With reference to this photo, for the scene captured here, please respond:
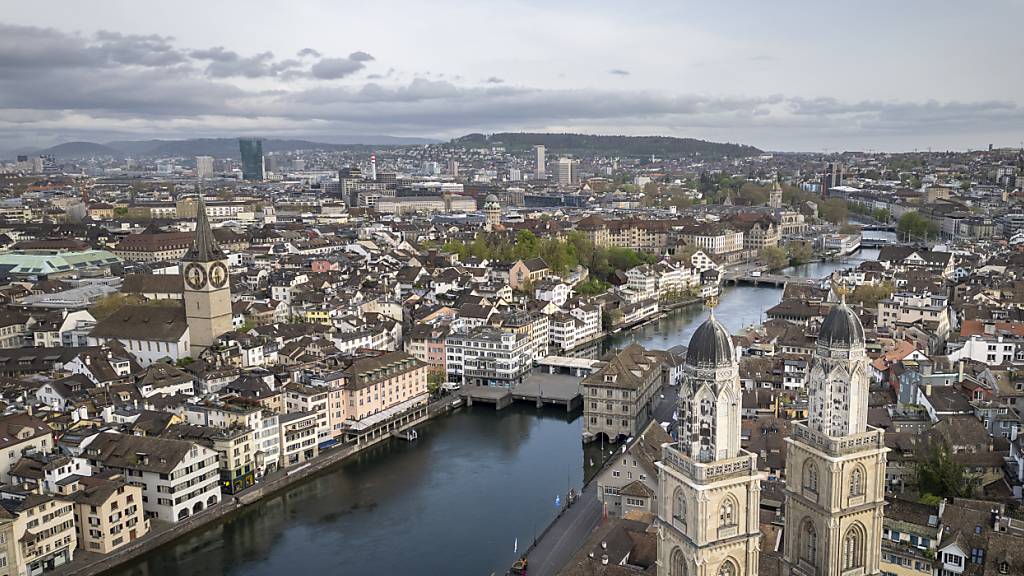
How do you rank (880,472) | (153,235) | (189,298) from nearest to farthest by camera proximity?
(880,472), (189,298), (153,235)

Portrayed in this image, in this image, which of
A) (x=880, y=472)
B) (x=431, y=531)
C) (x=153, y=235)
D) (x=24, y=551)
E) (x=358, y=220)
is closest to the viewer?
(x=880, y=472)

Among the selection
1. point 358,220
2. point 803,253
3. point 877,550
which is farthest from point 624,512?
point 358,220

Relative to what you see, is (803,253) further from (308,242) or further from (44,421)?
(44,421)

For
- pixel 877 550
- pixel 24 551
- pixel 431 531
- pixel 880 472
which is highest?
pixel 880 472

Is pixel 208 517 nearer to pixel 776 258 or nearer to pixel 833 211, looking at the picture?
pixel 776 258

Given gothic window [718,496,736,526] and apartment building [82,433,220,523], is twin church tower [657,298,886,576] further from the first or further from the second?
apartment building [82,433,220,523]

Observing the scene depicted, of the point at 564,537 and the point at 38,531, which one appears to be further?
the point at 564,537

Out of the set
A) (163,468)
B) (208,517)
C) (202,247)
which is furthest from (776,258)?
(163,468)
